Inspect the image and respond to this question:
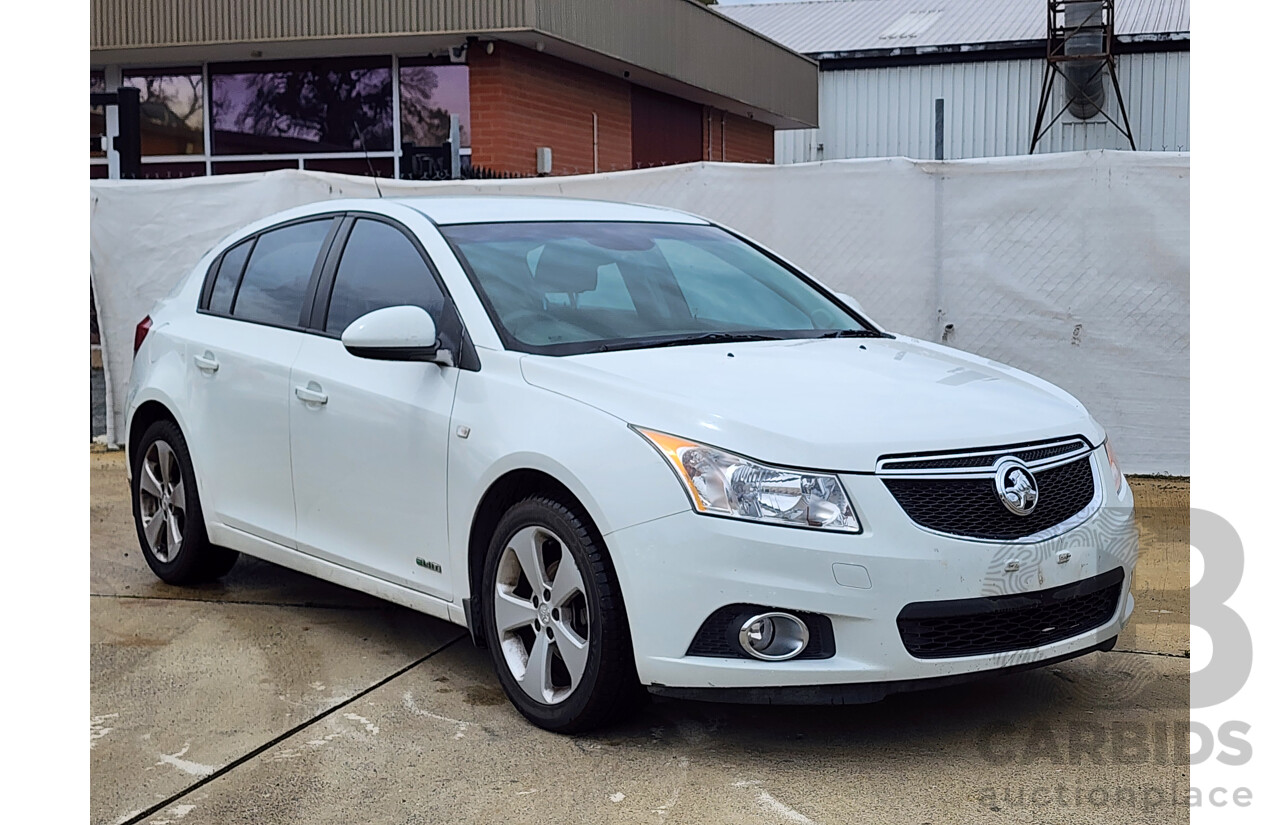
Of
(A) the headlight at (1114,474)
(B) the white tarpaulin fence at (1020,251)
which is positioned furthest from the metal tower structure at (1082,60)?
(A) the headlight at (1114,474)

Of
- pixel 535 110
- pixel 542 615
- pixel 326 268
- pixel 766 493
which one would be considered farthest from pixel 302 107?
pixel 766 493

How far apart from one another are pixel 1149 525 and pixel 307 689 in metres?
4.47

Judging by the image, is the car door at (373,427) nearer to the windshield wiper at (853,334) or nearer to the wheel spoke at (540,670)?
the wheel spoke at (540,670)

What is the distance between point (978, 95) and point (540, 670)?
28.0 metres

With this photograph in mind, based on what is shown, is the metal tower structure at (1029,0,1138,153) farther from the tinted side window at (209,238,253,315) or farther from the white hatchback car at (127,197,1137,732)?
the white hatchback car at (127,197,1137,732)

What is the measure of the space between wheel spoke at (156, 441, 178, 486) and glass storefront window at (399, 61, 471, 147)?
10528mm

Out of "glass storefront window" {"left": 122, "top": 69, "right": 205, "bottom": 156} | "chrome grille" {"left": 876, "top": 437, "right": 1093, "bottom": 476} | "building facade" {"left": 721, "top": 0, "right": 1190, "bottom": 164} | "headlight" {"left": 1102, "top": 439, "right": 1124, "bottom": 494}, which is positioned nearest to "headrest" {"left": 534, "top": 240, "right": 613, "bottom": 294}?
"chrome grille" {"left": 876, "top": 437, "right": 1093, "bottom": 476}

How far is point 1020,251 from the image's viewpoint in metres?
8.61

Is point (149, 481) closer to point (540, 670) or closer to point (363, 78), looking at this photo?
point (540, 670)

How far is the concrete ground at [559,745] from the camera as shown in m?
3.93

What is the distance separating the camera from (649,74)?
19312mm

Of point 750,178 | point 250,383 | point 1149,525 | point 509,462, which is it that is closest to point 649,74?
point 750,178

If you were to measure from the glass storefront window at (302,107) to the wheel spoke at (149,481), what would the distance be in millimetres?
10325

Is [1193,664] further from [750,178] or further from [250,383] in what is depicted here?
[750,178]
